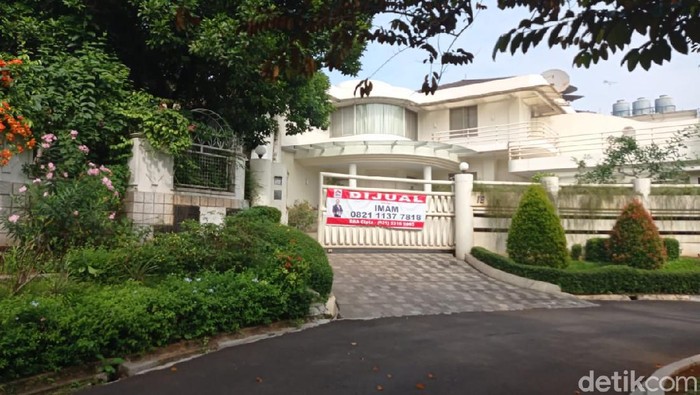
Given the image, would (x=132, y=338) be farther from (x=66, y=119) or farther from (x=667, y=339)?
(x=667, y=339)

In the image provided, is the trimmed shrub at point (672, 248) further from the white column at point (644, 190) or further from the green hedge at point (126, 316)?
the green hedge at point (126, 316)

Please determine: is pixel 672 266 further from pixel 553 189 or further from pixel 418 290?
pixel 418 290

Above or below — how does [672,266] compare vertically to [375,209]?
below

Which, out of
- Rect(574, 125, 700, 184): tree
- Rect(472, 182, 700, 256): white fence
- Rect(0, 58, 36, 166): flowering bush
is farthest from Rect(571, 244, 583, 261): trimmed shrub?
Rect(0, 58, 36, 166): flowering bush

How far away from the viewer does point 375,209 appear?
46.1 ft

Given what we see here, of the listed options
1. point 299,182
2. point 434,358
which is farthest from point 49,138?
point 299,182

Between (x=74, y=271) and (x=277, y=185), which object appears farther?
(x=277, y=185)

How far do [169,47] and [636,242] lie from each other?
11743 mm

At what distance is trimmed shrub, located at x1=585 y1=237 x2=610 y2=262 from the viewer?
43.4ft

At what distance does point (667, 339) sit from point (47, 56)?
1091cm

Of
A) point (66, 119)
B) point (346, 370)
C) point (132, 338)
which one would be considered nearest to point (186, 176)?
point (66, 119)

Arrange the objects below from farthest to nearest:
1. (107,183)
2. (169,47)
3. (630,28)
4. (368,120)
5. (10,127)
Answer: (368,120), (169,47), (107,183), (10,127), (630,28)

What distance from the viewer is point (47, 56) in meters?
8.69

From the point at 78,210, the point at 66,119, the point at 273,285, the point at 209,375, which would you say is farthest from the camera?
the point at 66,119
